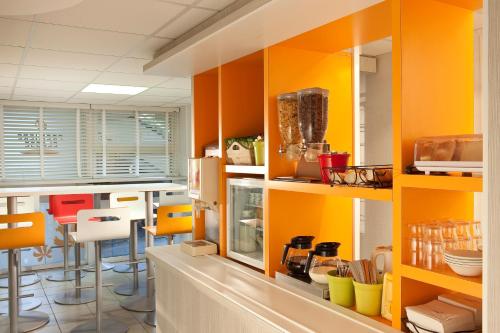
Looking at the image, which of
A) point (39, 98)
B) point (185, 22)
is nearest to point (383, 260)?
point (185, 22)

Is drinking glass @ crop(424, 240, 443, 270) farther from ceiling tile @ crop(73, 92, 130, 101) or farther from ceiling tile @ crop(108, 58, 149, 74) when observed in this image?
ceiling tile @ crop(73, 92, 130, 101)

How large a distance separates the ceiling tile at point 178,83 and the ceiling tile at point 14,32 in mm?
1766

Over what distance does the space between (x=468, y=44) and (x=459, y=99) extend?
0.73ft

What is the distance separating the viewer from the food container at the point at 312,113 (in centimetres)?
214

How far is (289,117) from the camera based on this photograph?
2.24 metres

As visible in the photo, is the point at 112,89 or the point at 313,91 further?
the point at 112,89

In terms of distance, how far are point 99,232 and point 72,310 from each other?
1.11 meters

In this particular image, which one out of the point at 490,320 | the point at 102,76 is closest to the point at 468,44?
the point at 490,320

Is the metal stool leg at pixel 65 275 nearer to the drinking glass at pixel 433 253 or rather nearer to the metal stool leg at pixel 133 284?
the metal stool leg at pixel 133 284

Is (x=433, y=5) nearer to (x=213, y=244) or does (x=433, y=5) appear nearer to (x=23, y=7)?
(x=23, y=7)

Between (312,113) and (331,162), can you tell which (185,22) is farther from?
(331,162)

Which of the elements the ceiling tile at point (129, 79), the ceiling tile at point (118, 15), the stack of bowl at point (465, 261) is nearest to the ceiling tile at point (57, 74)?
the ceiling tile at point (129, 79)

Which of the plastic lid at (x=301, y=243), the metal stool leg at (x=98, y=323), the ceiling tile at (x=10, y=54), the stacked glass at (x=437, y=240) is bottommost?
the metal stool leg at (x=98, y=323)

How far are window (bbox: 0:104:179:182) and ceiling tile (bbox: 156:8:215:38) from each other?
4650mm
